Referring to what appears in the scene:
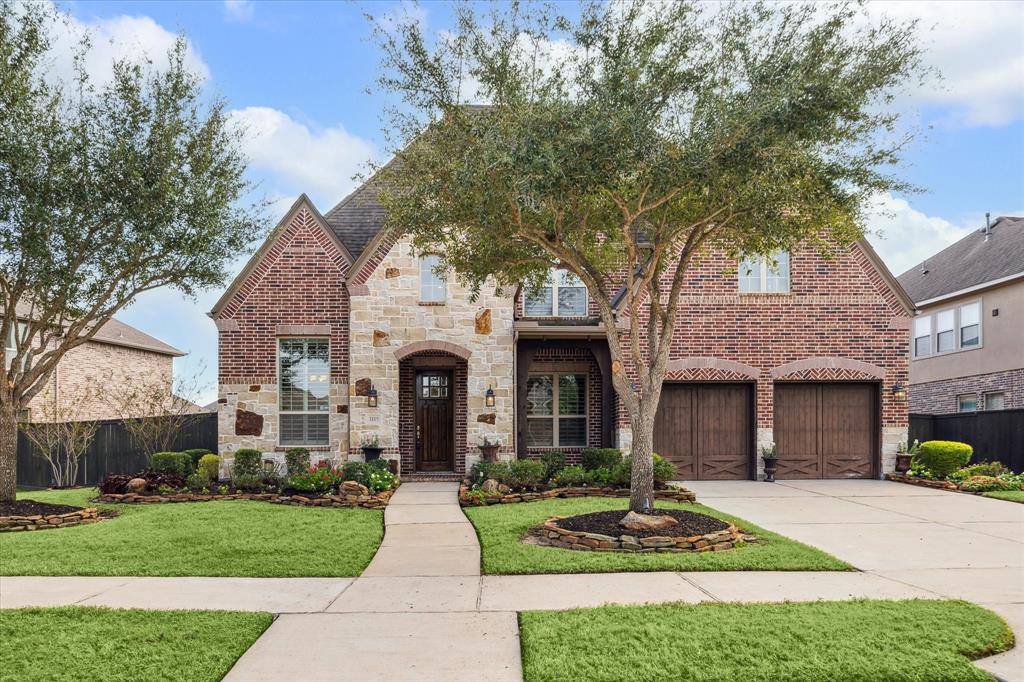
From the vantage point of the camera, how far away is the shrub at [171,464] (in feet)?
50.5

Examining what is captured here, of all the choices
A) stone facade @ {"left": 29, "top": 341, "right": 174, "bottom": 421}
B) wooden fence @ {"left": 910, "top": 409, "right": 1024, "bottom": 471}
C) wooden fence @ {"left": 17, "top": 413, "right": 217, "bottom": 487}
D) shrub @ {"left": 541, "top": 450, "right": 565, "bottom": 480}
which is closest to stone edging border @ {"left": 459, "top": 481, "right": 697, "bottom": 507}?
shrub @ {"left": 541, "top": 450, "right": 565, "bottom": 480}

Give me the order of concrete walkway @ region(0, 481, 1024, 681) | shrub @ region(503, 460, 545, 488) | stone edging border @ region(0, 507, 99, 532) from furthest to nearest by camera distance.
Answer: shrub @ region(503, 460, 545, 488) < stone edging border @ region(0, 507, 99, 532) < concrete walkway @ region(0, 481, 1024, 681)

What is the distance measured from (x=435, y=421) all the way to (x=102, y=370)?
15.2 metres

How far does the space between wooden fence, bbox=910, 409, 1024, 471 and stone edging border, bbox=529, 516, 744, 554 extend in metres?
12.5

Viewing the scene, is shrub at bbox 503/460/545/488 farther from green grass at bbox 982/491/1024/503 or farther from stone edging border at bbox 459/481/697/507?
green grass at bbox 982/491/1024/503

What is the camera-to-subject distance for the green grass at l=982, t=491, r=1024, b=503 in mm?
13658

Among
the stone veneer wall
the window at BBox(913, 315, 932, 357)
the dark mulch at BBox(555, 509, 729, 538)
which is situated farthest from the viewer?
the window at BBox(913, 315, 932, 357)

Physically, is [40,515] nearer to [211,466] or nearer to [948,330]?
[211,466]

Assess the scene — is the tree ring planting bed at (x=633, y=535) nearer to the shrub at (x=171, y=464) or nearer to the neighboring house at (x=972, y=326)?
the shrub at (x=171, y=464)

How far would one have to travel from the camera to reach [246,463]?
15.0 meters

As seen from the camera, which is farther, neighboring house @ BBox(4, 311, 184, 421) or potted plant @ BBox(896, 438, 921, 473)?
neighboring house @ BBox(4, 311, 184, 421)

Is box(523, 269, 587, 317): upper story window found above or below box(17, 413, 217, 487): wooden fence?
above

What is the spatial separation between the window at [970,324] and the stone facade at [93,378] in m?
24.0

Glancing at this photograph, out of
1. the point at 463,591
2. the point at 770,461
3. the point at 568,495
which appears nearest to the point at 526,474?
the point at 568,495
